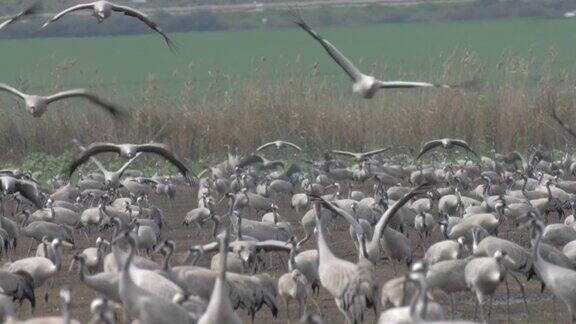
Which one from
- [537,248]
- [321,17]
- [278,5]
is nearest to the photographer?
[537,248]

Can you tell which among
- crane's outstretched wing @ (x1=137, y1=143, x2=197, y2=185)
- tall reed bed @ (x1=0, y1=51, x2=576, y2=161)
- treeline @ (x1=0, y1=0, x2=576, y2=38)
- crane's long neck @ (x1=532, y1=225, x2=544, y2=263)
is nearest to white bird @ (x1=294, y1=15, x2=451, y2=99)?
crane's outstretched wing @ (x1=137, y1=143, x2=197, y2=185)

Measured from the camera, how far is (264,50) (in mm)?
55750

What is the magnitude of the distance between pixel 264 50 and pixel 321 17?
1288cm

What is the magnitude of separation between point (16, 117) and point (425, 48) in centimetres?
2778

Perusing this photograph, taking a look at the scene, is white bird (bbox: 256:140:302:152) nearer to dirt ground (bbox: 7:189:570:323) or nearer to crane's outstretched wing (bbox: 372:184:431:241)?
dirt ground (bbox: 7:189:570:323)

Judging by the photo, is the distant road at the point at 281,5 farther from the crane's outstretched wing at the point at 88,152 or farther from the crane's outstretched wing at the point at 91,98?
the crane's outstretched wing at the point at 88,152

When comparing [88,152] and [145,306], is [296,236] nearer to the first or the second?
[88,152]

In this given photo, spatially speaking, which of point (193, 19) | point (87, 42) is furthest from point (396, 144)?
→ point (193, 19)

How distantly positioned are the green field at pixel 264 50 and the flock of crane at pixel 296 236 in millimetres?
19408

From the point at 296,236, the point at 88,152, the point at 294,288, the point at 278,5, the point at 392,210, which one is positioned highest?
the point at 88,152

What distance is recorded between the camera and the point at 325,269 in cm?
1083

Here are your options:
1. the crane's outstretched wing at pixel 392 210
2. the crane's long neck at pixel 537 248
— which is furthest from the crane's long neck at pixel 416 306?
the crane's outstretched wing at pixel 392 210

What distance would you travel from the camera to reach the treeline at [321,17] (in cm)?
6600

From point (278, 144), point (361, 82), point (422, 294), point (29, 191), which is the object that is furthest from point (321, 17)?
point (422, 294)
